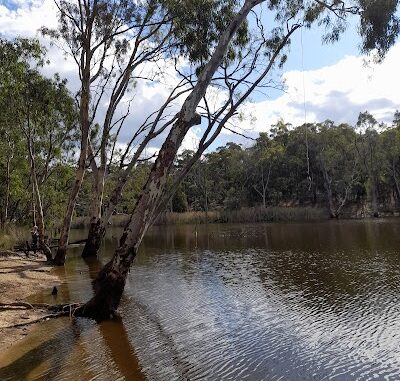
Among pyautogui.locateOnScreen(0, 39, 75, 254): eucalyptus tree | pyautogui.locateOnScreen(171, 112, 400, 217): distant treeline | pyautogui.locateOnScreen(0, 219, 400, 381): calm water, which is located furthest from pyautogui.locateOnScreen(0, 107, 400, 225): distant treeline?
pyautogui.locateOnScreen(0, 219, 400, 381): calm water

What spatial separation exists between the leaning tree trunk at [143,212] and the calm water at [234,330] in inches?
17.6

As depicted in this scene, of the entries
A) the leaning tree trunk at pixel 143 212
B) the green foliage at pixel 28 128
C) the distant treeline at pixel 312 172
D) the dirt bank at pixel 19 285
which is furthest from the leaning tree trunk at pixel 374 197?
the leaning tree trunk at pixel 143 212

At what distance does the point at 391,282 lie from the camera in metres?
12.8

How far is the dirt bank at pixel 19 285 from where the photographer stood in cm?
847

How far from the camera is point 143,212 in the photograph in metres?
8.77

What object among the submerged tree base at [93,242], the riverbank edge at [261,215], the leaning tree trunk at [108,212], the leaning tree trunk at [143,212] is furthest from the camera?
the riverbank edge at [261,215]

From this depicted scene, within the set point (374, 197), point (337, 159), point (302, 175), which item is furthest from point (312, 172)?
point (374, 197)

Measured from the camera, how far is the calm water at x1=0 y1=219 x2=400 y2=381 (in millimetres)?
6758

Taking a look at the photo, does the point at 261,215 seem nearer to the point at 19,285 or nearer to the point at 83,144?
the point at 83,144

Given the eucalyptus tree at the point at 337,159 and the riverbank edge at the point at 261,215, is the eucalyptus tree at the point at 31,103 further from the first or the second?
Result: the eucalyptus tree at the point at 337,159

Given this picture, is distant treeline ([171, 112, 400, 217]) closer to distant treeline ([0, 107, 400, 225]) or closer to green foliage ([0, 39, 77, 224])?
distant treeline ([0, 107, 400, 225])

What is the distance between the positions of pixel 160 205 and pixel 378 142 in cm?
4942

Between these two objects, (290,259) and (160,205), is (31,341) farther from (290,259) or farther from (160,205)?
(290,259)

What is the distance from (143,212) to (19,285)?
6484 millimetres
